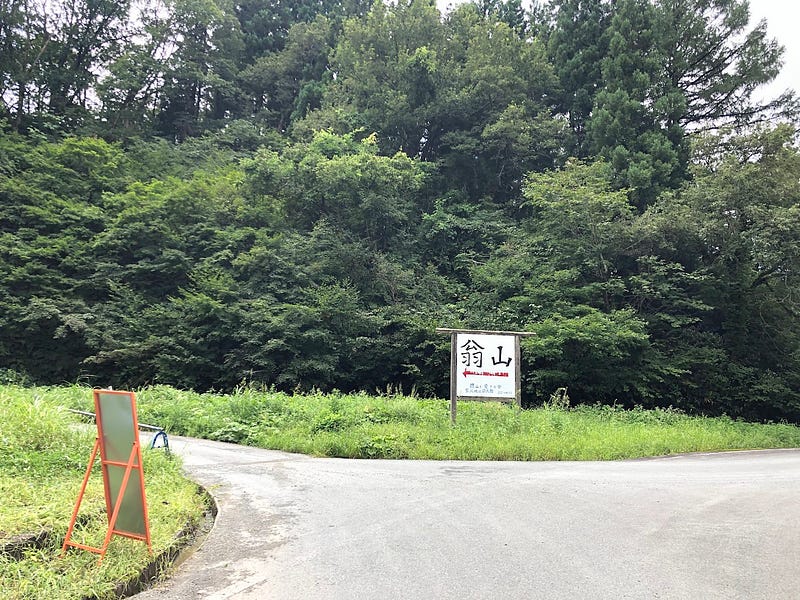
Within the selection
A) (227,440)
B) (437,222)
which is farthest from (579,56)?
(227,440)

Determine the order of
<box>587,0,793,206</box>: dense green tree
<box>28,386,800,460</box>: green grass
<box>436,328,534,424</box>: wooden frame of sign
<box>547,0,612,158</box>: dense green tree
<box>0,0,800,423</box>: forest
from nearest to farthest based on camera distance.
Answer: <box>28,386,800,460</box>: green grass, <box>436,328,534,424</box>: wooden frame of sign, <box>0,0,800,423</box>: forest, <box>587,0,793,206</box>: dense green tree, <box>547,0,612,158</box>: dense green tree

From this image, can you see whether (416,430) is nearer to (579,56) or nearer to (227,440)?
(227,440)

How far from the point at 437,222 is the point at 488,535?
63.2 ft

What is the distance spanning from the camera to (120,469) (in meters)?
3.78

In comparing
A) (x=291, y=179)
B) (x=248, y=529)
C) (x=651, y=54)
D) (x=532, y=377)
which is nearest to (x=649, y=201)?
(x=651, y=54)

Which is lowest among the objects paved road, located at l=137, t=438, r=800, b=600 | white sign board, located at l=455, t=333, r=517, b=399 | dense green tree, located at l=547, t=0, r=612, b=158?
paved road, located at l=137, t=438, r=800, b=600

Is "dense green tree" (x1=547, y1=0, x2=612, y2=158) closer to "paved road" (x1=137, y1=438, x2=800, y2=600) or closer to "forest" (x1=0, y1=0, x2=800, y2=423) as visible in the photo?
"forest" (x1=0, y1=0, x2=800, y2=423)

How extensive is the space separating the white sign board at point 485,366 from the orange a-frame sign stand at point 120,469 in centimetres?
684

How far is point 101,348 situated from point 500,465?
613 inches

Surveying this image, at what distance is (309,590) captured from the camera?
135 inches

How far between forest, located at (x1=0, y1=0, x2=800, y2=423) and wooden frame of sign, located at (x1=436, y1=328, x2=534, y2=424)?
6520mm

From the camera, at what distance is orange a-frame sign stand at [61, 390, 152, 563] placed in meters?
3.66

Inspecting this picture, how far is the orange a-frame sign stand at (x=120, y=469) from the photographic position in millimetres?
3658

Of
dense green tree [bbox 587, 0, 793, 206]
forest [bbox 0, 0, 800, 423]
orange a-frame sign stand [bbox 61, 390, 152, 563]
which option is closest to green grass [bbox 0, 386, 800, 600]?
orange a-frame sign stand [bbox 61, 390, 152, 563]
